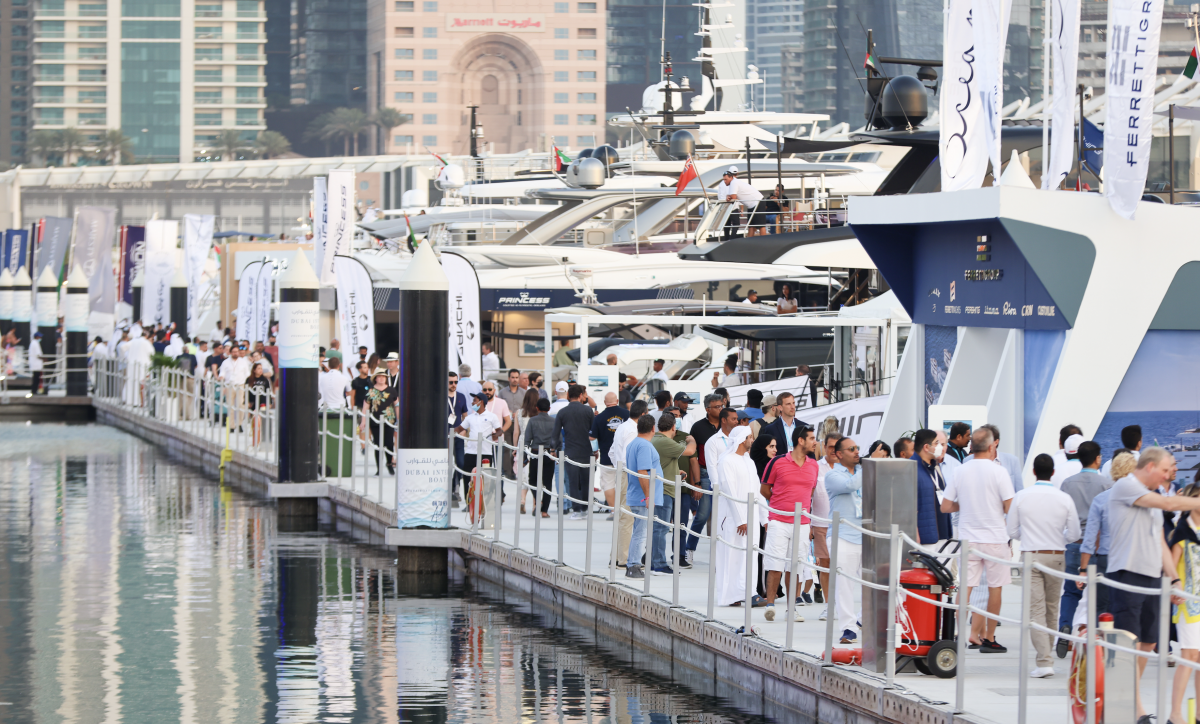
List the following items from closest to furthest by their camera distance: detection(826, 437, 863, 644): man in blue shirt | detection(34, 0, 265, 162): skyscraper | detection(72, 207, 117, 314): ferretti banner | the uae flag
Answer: detection(826, 437, 863, 644): man in blue shirt, detection(72, 207, 117, 314): ferretti banner, the uae flag, detection(34, 0, 265, 162): skyscraper

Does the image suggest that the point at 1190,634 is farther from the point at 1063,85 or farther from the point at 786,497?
the point at 1063,85

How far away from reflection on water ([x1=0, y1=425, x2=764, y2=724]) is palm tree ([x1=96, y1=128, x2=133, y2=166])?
123 metres

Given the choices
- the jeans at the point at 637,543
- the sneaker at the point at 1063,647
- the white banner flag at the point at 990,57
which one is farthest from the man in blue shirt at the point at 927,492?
the white banner flag at the point at 990,57

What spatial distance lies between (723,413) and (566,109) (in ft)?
488

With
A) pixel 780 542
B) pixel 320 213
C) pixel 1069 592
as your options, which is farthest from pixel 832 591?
pixel 320 213

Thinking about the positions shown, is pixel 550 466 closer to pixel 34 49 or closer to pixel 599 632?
pixel 599 632

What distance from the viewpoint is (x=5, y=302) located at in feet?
153

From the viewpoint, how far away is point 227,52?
154 m

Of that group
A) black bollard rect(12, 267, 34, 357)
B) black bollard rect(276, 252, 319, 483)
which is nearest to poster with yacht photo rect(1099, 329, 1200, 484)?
black bollard rect(276, 252, 319, 483)

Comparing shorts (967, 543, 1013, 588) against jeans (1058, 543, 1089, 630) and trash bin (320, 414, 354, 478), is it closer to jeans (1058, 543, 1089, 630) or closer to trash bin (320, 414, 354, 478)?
jeans (1058, 543, 1089, 630)

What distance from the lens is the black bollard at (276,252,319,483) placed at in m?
20.8

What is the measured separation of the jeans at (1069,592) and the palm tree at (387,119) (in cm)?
14881

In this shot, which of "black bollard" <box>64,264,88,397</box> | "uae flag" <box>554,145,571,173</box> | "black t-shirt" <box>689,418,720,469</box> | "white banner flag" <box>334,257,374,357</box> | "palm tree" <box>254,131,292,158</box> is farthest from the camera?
"palm tree" <box>254,131,292,158</box>

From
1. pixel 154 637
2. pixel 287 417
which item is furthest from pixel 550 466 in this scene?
pixel 154 637
